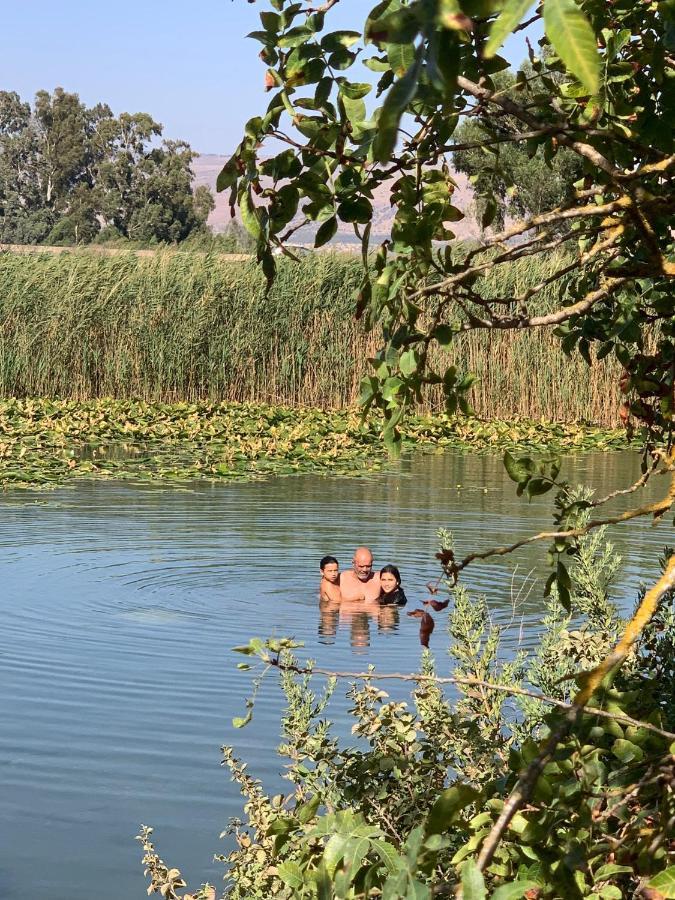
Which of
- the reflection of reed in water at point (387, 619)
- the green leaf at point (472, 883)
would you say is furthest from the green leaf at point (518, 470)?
the reflection of reed in water at point (387, 619)

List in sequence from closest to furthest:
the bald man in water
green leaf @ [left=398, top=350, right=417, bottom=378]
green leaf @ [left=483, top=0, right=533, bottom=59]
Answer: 1. green leaf @ [left=483, top=0, right=533, bottom=59]
2. green leaf @ [left=398, top=350, right=417, bottom=378]
3. the bald man in water

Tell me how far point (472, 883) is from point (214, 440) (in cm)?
1759

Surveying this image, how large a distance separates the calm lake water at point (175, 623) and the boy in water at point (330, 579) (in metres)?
0.16

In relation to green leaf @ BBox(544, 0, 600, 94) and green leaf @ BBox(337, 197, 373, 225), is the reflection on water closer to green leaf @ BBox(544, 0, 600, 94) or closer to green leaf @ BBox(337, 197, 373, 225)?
green leaf @ BBox(337, 197, 373, 225)

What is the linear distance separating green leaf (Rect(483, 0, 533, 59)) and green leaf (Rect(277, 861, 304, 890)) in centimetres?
160

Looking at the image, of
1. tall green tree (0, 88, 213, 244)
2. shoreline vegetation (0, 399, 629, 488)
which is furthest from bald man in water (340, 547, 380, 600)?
tall green tree (0, 88, 213, 244)

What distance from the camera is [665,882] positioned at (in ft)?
5.95

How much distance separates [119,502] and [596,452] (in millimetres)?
7976

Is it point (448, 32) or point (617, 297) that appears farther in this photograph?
point (617, 297)

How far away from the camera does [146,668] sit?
8.09 metres

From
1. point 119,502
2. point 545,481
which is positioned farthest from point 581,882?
point 119,502

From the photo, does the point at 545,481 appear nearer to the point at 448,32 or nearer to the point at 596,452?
the point at 448,32

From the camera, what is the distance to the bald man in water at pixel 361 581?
1031 centimetres

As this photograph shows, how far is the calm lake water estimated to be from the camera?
5289mm
